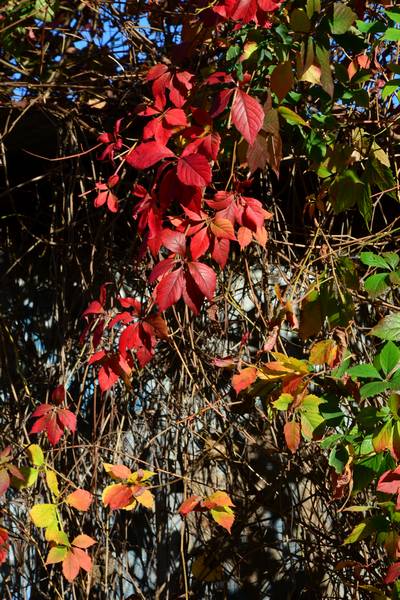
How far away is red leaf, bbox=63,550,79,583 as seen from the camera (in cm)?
201

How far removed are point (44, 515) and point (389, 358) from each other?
98 centimetres

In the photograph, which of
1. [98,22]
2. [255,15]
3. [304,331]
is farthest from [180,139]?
[98,22]

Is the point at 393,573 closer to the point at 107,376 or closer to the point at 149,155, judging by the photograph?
the point at 107,376

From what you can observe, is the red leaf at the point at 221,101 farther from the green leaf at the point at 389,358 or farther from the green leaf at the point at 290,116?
the green leaf at the point at 389,358

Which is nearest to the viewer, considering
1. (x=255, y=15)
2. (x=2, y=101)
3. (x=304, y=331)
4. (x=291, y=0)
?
(x=255, y=15)

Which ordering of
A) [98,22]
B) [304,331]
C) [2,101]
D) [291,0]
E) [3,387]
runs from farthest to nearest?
[98,22] → [3,387] → [2,101] → [304,331] → [291,0]

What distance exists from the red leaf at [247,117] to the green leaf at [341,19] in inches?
9.9

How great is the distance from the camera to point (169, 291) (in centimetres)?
175

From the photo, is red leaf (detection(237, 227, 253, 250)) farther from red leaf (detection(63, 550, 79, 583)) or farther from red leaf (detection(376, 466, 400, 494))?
red leaf (detection(63, 550, 79, 583))

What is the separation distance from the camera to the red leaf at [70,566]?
79.0 inches

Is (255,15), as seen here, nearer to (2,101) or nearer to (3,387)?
(2,101)

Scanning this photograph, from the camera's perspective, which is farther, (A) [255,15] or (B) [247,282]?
(B) [247,282]

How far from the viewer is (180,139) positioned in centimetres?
197

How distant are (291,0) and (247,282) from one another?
0.86m
